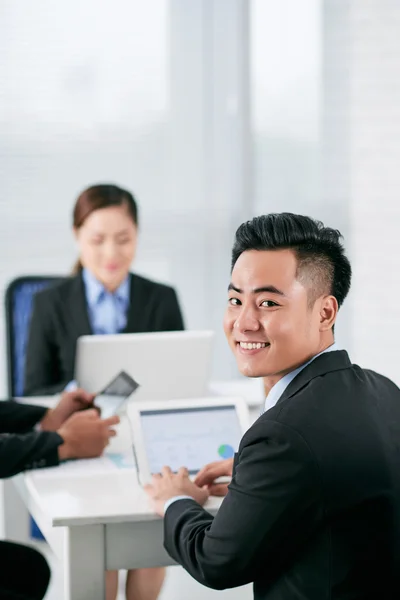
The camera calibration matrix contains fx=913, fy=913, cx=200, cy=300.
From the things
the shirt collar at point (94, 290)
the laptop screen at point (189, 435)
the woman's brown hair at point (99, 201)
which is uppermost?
the woman's brown hair at point (99, 201)

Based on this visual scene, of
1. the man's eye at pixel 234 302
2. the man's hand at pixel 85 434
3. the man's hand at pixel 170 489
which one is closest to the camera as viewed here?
the man's eye at pixel 234 302

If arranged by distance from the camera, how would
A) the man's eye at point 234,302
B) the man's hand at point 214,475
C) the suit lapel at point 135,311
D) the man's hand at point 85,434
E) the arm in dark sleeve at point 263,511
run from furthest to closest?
the suit lapel at point 135,311 < the man's hand at point 85,434 < the man's hand at point 214,475 < the man's eye at point 234,302 < the arm in dark sleeve at point 263,511

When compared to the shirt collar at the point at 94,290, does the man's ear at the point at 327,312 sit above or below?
above

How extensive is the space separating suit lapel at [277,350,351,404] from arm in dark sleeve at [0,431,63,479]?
95 cm

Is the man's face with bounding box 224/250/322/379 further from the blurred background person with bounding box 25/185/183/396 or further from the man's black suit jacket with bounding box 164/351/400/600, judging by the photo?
the blurred background person with bounding box 25/185/183/396

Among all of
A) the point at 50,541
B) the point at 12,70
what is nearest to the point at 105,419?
the point at 50,541

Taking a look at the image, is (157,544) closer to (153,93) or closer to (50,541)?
(50,541)

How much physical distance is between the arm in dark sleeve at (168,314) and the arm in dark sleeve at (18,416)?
50.0 inches

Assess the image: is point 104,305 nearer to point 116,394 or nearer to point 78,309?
point 78,309

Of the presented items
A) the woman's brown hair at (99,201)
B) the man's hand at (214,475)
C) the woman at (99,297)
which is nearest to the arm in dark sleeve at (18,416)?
the man's hand at (214,475)

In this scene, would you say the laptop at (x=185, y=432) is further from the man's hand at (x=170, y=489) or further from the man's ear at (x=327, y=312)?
the man's ear at (x=327, y=312)

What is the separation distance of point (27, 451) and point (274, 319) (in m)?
0.98

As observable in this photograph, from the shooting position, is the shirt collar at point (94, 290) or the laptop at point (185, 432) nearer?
the laptop at point (185, 432)

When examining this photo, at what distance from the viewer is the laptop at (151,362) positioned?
2.77 m
